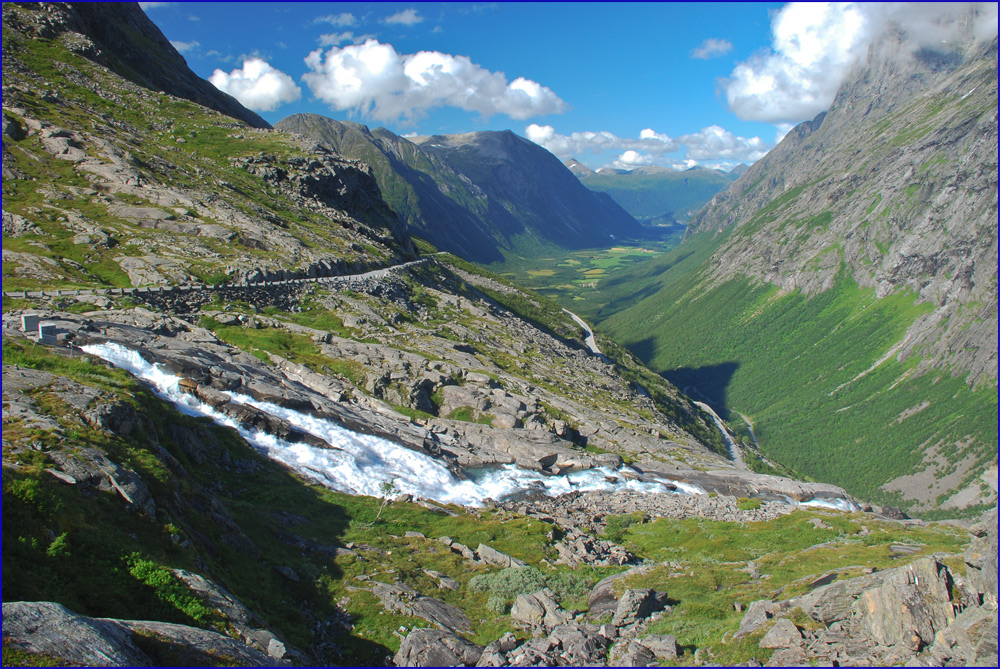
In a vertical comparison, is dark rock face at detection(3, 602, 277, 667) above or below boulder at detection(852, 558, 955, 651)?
below

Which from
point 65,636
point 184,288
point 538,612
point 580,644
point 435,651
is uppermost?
point 184,288

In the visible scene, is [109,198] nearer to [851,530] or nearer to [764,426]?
[851,530]

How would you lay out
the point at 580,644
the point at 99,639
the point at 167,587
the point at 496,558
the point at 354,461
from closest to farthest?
1. the point at 99,639
2. the point at 167,587
3. the point at 580,644
4. the point at 496,558
5. the point at 354,461

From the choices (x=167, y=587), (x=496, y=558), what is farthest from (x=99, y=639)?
(x=496, y=558)

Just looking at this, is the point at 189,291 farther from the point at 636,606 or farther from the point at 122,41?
the point at 122,41

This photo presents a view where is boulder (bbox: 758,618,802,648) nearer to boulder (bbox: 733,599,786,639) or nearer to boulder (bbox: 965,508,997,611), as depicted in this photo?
boulder (bbox: 733,599,786,639)

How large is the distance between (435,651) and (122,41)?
621ft

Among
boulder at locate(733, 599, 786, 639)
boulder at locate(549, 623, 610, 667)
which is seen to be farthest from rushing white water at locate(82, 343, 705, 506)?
boulder at locate(733, 599, 786, 639)

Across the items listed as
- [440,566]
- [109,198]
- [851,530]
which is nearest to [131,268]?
[109,198]

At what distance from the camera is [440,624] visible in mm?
25453

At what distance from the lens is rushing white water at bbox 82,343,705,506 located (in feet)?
138

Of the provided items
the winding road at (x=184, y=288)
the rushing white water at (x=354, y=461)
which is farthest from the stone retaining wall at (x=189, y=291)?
the rushing white water at (x=354, y=461)

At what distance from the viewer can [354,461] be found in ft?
147

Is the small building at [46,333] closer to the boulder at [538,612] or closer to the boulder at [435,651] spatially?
the boulder at [435,651]
